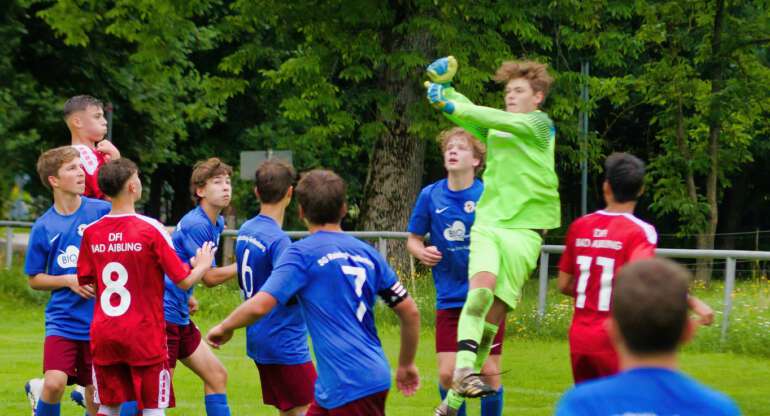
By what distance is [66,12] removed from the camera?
22531 mm

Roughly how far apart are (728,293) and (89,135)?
8.34m

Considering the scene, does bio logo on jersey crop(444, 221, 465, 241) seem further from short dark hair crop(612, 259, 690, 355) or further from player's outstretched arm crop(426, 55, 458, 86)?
short dark hair crop(612, 259, 690, 355)

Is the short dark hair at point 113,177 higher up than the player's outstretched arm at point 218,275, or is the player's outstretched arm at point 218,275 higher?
the short dark hair at point 113,177

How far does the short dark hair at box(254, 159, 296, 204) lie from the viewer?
7.52 m

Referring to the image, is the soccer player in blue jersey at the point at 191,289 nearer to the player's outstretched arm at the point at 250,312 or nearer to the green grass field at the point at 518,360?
the green grass field at the point at 518,360

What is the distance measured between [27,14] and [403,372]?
70.2ft

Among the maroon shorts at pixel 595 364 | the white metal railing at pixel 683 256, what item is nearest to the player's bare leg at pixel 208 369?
the maroon shorts at pixel 595 364

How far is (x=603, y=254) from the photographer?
6.69 metres

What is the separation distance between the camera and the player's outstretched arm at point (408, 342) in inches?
236

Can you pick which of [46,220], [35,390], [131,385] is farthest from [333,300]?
[35,390]

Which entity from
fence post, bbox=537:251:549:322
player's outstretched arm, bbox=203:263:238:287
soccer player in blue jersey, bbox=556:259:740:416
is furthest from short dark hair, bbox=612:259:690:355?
fence post, bbox=537:251:549:322

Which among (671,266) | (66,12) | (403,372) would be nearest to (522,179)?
(403,372)

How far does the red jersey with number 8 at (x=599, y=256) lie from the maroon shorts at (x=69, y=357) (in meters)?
3.57

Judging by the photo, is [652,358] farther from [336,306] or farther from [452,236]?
[452,236]
